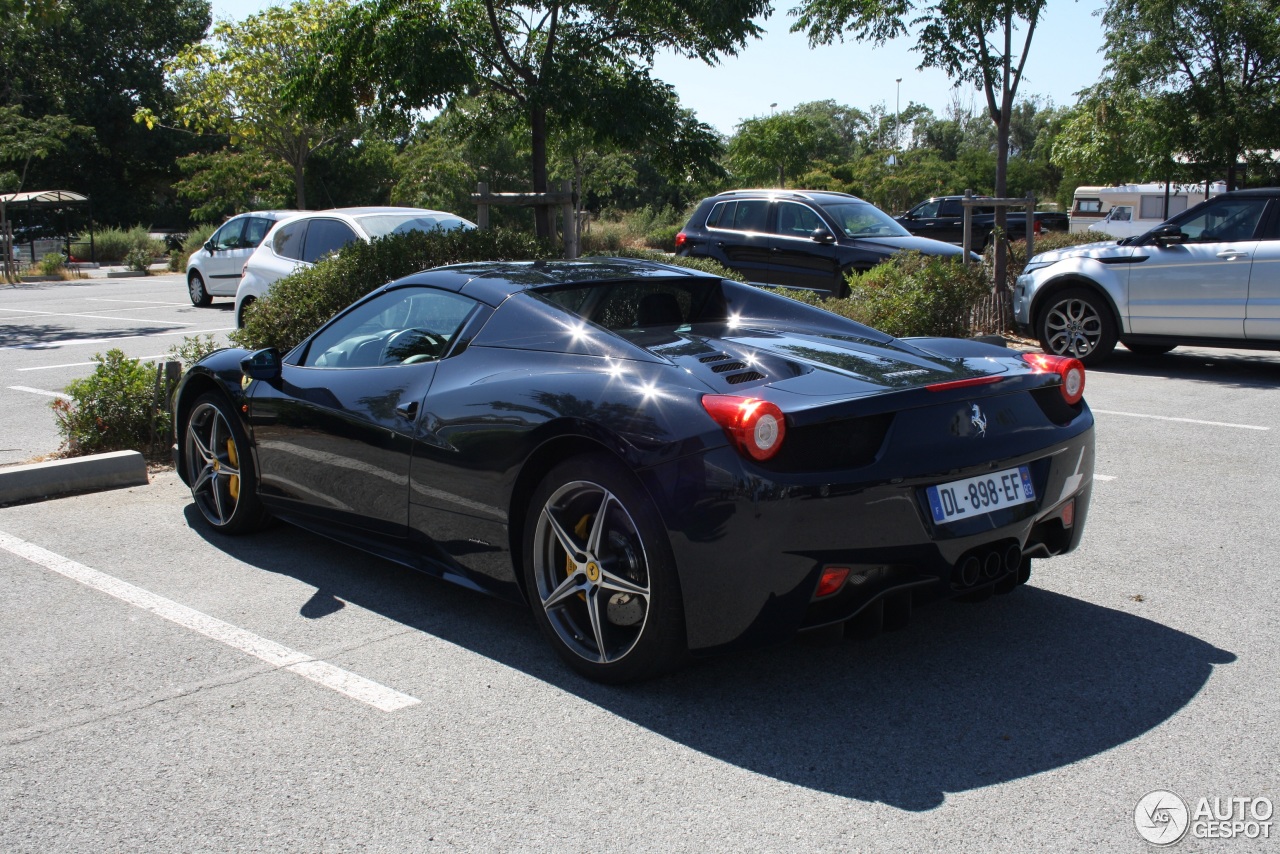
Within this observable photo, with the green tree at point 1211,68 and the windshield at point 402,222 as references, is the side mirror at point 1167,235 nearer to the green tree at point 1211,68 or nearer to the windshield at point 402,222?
the windshield at point 402,222

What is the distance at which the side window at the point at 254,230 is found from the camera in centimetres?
1945

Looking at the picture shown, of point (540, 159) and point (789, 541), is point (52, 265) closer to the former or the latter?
point (540, 159)

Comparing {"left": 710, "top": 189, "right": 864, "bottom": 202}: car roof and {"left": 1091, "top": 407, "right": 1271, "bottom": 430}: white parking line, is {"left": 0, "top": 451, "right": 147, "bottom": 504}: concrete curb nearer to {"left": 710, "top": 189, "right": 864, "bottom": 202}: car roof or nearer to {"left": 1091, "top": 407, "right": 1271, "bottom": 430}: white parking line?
{"left": 1091, "top": 407, "right": 1271, "bottom": 430}: white parking line

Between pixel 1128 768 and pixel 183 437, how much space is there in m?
4.80

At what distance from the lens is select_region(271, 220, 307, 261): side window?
13.2 metres

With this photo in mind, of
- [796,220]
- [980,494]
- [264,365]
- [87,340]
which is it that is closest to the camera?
[980,494]

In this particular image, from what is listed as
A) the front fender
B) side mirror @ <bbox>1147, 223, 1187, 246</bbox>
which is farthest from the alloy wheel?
side mirror @ <bbox>1147, 223, 1187, 246</bbox>

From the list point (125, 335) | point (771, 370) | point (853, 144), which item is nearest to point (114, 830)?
point (771, 370)

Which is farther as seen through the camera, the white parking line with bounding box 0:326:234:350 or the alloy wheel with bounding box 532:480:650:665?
the white parking line with bounding box 0:326:234:350

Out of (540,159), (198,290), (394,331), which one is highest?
(540,159)

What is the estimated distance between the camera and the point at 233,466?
5.68 meters

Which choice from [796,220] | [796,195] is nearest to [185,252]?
[796,195]

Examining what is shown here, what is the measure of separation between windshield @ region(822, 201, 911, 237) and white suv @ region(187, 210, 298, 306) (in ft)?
32.0

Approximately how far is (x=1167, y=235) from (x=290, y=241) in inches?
374
